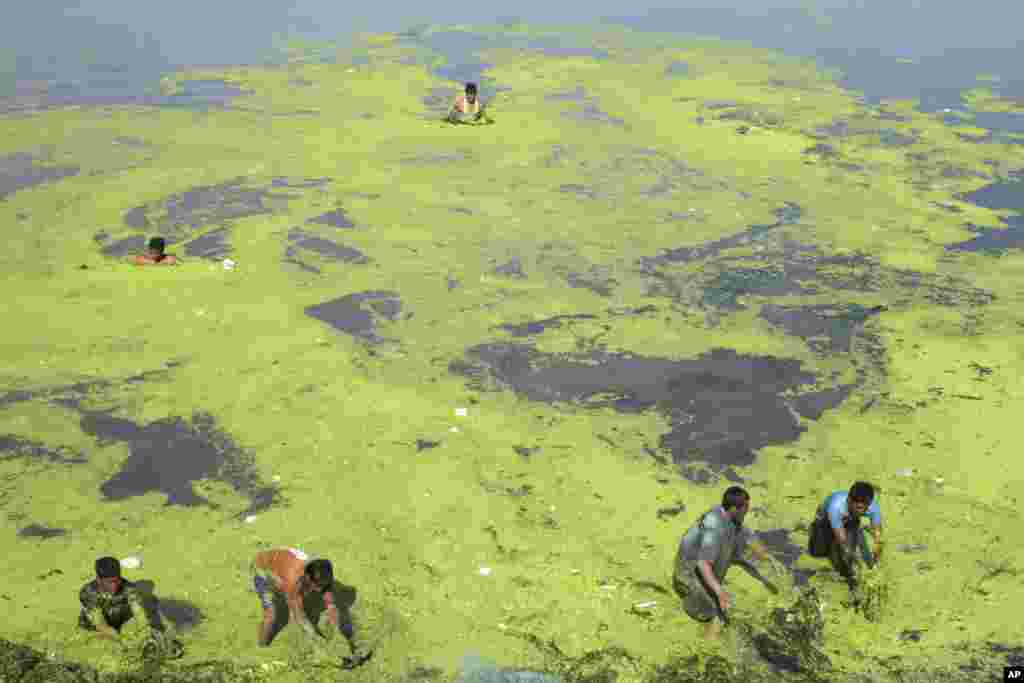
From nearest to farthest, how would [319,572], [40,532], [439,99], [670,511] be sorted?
1. [319,572]
2. [40,532]
3. [670,511]
4. [439,99]

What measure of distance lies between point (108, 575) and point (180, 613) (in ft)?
2.15

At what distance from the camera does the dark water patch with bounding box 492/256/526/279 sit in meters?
12.2

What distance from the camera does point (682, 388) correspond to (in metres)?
9.32

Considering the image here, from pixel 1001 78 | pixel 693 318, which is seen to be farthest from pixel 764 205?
pixel 1001 78

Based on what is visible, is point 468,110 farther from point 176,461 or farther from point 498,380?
point 176,461

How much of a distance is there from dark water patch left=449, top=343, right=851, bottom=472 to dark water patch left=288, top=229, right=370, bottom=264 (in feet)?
10.8

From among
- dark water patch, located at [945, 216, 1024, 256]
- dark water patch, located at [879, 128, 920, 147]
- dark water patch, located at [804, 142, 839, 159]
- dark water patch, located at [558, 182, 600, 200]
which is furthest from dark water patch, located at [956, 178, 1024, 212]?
dark water patch, located at [558, 182, 600, 200]

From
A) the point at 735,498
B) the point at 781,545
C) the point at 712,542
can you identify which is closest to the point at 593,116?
the point at 781,545

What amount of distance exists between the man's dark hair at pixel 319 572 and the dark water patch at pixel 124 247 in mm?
8655

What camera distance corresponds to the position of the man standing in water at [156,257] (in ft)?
38.5

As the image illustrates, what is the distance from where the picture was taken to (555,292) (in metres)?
11.7

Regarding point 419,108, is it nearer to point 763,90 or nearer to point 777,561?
point 763,90

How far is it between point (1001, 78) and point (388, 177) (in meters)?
22.4

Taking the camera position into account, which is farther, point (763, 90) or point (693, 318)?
point (763, 90)
